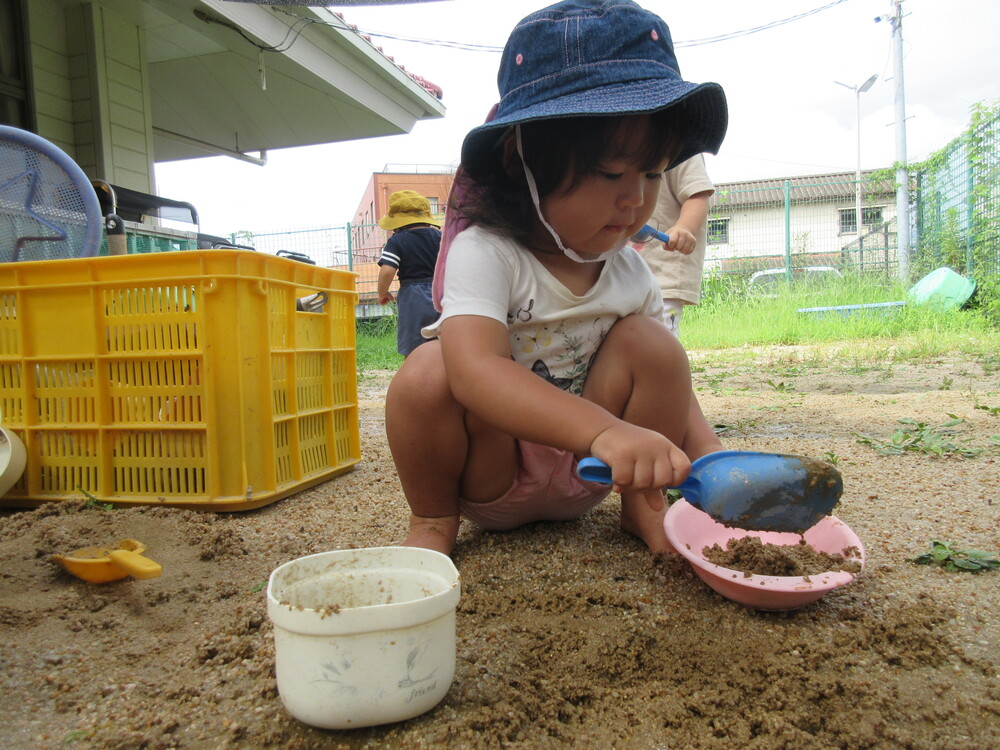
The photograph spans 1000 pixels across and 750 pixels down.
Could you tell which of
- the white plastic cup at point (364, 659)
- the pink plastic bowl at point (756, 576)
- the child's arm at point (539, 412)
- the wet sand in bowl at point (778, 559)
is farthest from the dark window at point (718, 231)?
the white plastic cup at point (364, 659)

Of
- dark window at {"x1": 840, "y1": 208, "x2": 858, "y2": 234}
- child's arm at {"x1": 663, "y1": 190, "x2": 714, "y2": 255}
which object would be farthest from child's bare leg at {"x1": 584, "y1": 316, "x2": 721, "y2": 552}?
dark window at {"x1": 840, "y1": 208, "x2": 858, "y2": 234}

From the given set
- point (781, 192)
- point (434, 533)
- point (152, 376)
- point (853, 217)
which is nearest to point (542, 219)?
point (434, 533)

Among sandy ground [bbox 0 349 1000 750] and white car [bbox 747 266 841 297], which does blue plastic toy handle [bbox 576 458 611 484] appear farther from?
white car [bbox 747 266 841 297]

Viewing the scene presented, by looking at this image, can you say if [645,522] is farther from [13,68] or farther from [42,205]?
[13,68]

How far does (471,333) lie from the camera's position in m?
1.20

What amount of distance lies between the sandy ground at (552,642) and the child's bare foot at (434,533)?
51 millimetres

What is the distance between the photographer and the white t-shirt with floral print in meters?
1.25

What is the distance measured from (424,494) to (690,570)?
515mm

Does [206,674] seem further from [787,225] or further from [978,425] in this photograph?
[787,225]

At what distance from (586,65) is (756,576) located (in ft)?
2.85

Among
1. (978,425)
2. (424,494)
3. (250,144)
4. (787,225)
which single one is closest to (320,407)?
(424,494)

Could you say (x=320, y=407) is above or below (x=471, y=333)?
below

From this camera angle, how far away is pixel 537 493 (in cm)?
145

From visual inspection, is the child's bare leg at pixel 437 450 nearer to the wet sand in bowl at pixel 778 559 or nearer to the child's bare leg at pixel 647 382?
the child's bare leg at pixel 647 382
